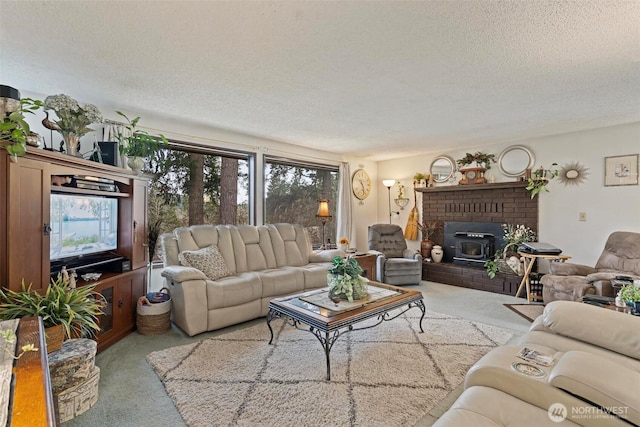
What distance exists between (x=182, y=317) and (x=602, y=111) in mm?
4888

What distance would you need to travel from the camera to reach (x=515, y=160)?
4.84 metres

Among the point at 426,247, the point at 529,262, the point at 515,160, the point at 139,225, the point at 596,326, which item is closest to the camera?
the point at 596,326

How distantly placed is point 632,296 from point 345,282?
6.50 feet

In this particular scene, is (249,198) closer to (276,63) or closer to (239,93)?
(239,93)

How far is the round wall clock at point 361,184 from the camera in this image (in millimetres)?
6180

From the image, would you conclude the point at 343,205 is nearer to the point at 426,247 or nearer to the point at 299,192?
the point at 299,192

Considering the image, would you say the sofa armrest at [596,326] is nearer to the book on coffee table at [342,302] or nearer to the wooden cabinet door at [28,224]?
the book on coffee table at [342,302]

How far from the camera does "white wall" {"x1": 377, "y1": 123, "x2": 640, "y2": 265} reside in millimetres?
3936

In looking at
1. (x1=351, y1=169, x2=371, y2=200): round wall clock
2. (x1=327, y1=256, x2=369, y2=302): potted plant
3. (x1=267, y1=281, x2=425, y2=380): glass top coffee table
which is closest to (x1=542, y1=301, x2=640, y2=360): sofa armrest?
(x1=267, y1=281, x2=425, y2=380): glass top coffee table

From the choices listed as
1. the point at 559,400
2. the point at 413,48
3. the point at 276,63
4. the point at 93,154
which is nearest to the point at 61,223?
the point at 93,154

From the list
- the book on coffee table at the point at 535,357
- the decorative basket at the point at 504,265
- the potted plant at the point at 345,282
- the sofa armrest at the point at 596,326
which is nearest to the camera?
the book on coffee table at the point at 535,357

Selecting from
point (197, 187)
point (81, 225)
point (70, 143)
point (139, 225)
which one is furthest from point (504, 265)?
point (70, 143)

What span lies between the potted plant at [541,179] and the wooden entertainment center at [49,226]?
16.7ft

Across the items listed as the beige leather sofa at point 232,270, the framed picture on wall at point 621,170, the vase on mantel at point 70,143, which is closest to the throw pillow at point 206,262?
the beige leather sofa at point 232,270
